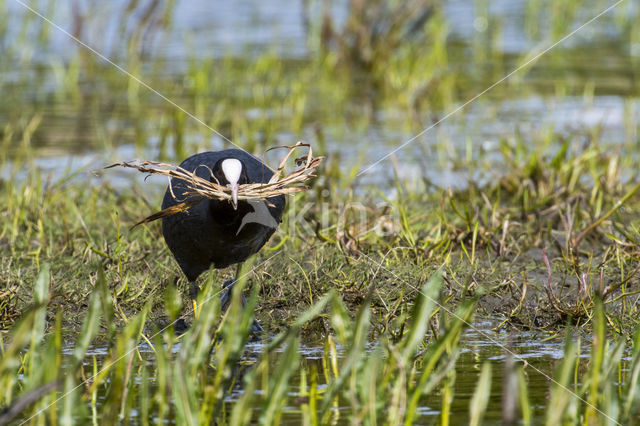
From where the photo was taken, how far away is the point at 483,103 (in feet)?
31.6

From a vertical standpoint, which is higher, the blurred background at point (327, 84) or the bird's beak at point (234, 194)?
the blurred background at point (327, 84)

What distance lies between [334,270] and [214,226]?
0.79 metres

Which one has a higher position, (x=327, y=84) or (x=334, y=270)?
(x=327, y=84)

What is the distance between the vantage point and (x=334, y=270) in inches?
186

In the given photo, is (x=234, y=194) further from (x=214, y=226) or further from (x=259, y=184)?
(x=214, y=226)

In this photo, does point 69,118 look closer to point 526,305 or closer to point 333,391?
point 526,305

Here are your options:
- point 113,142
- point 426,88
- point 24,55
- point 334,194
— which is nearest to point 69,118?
point 113,142

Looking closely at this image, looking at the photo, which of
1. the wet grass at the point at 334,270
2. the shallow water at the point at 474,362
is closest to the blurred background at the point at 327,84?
the wet grass at the point at 334,270

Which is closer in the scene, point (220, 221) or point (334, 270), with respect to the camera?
point (220, 221)

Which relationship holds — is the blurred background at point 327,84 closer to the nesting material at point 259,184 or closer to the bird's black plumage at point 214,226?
the bird's black plumage at point 214,226

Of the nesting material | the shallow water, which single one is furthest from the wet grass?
the nesting material

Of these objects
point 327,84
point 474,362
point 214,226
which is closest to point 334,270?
point 214,226

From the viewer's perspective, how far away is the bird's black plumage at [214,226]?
4.11 m

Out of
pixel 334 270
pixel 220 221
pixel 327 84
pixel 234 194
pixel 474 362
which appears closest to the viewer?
pixel 234 194
